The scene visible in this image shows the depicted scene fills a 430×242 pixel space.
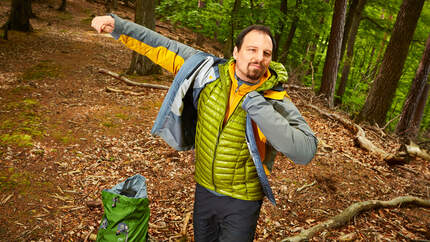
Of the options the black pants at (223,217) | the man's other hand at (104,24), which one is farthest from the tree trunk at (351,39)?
the man's other hand at (104,24)

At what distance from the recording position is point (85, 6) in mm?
22156

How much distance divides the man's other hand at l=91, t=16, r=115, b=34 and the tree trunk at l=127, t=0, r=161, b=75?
6.93 meters

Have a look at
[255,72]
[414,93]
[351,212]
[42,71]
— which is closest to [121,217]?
[255,72]

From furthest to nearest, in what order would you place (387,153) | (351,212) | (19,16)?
(19,16), (387,153), (351,212)

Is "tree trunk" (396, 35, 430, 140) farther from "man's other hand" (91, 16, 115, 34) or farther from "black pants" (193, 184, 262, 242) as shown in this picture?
"man's other hand" (91, 16, 115, 34)

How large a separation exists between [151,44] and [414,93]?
1008 centimetres

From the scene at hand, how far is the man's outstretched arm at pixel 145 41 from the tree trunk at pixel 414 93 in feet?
30.4

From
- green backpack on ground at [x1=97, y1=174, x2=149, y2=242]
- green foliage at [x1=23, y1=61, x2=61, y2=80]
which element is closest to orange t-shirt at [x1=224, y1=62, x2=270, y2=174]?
green backpack on ground at [x1=97, y1=174, x2=149, y2=242]

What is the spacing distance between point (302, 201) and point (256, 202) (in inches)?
104

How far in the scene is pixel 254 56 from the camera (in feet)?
Result: 7.16

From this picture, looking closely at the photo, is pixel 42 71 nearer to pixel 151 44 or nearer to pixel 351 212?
pixel 151 44

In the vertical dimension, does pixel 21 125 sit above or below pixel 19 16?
below

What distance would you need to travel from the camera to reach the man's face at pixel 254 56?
2.17 meters

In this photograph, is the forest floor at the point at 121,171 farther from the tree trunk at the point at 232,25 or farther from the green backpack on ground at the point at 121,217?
the tree trunk at the point at 232,25
